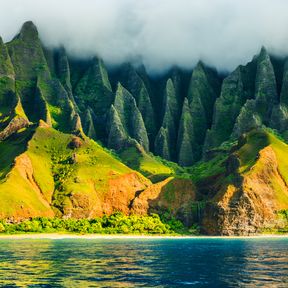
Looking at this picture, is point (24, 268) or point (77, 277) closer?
point (77, 277)

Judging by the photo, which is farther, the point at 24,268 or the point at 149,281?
the point at 24,268

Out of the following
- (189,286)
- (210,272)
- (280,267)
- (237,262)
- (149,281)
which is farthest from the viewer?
(237,262)

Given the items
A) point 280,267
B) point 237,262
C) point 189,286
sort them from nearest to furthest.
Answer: point 189,286 < point 280,267 < point 237,262

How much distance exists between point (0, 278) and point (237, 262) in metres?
54.3

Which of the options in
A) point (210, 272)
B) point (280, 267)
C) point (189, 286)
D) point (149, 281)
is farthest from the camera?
point (280, 267)

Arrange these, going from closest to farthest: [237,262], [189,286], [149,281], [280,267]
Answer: [189,286] < [149,281] < [280,267] < [237,262]

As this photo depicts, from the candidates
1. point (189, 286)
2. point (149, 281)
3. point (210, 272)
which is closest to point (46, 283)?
point (149, 281)

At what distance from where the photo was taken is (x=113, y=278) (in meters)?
92.1

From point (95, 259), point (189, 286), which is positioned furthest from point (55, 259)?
point (189, 286)

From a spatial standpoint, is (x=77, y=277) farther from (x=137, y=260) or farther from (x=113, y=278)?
(x=137, y=260)

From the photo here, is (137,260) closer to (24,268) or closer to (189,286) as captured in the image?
(24,268)

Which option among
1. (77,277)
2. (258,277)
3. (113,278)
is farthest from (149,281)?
(258,277)

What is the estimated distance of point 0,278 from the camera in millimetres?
90562

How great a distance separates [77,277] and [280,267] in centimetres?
4145
